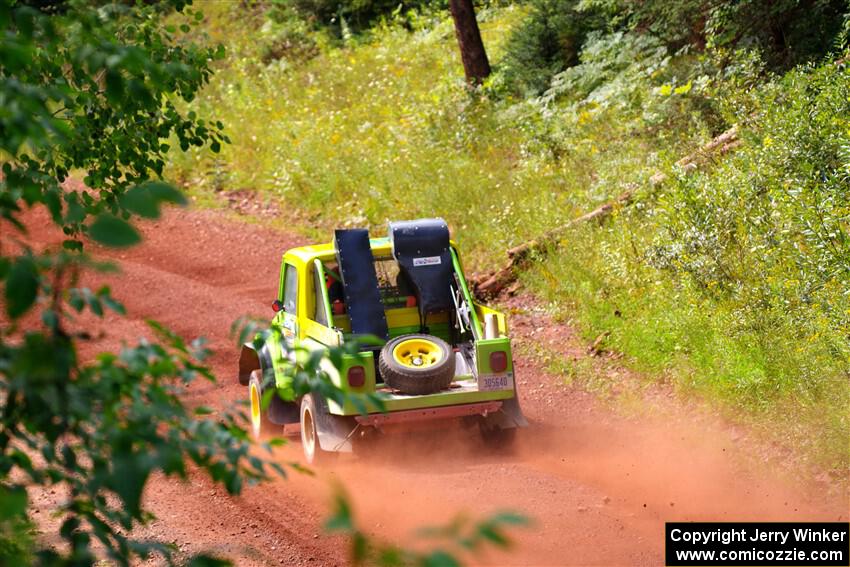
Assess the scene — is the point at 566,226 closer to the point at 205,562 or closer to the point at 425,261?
the point at 425,261

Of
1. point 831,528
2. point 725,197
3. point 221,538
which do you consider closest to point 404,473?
point 221,538

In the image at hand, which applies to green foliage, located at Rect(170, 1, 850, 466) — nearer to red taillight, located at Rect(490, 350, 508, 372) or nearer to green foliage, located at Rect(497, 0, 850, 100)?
green foliage, located at Rect(497, 0, 850, 100)

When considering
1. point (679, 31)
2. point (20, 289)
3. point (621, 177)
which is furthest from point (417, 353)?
point (679, 31)

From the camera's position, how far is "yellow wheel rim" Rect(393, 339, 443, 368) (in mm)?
8557

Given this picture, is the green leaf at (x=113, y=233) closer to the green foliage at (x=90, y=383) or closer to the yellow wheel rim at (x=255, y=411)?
the green foliage at (x=90, y=383)

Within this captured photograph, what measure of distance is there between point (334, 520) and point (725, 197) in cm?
911

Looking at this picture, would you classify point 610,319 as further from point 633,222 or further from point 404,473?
point 404,473

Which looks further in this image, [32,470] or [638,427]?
[638,427]

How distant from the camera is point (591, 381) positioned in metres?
10.7

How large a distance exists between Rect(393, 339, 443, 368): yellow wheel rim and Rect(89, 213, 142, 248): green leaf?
255 inches

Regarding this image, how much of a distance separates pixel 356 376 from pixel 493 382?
1.20 meters

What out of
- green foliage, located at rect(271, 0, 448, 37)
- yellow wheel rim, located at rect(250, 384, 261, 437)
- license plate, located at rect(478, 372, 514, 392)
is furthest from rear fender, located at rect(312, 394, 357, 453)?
green foliage, located at rect(271, 0, 448, 37)

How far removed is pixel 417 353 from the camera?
28.5 ft
